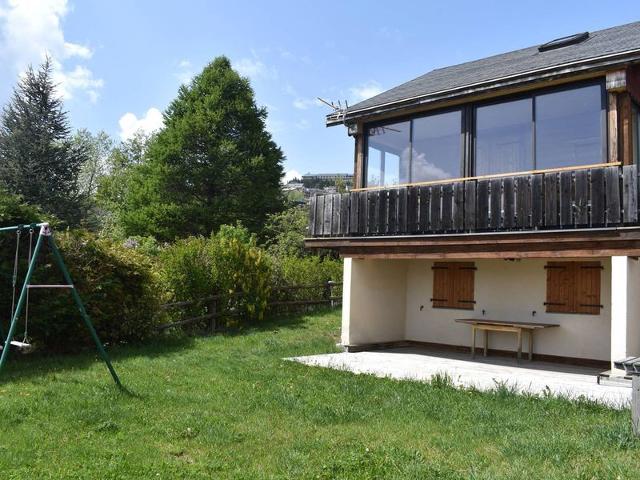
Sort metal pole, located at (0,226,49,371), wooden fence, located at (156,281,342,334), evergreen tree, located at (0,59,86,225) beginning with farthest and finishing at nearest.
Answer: evergreen tree, located at (0,59,86,225), wooden fence, located at (156,281,342,334), metal pole, located at (0,226,49,371)

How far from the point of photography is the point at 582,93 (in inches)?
403

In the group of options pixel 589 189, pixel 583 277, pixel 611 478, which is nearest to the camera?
pixel 611 478

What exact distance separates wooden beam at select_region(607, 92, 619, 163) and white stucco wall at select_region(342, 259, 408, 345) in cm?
558

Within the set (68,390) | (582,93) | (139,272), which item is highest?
(582,93)

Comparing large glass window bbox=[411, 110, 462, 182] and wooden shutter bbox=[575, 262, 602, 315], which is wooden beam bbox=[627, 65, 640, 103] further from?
wooden shutter bbox=[575, 262, 602, 315]

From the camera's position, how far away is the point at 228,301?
15.8 m

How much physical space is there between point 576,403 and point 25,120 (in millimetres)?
27021

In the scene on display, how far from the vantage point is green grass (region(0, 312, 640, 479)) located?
5.10 m

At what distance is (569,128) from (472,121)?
6.23ft

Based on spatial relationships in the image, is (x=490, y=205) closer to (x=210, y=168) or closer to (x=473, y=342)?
(x=473, y=342)

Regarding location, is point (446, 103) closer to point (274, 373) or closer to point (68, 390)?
point (274, 373)

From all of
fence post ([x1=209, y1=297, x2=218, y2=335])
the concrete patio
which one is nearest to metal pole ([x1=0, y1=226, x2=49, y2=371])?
the concrete patio

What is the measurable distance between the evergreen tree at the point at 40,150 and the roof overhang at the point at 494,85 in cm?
1774

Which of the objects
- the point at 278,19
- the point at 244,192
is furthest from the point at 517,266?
the point at 244,192
